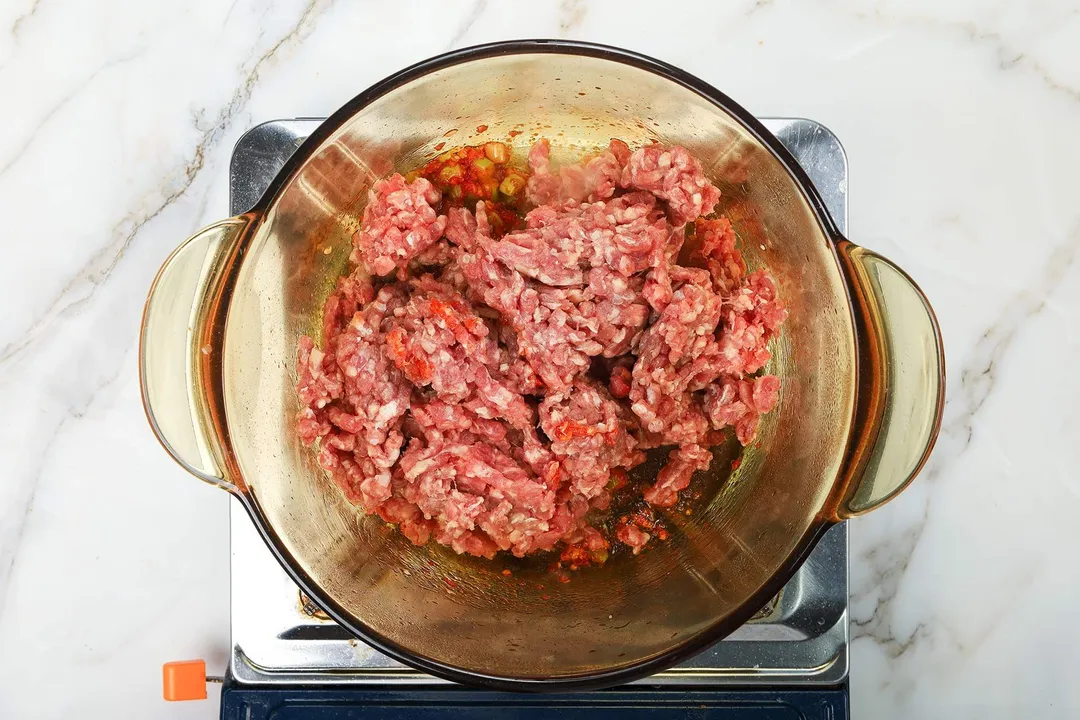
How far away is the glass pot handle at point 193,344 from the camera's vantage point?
110 centimetres

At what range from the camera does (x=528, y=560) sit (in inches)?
52.8

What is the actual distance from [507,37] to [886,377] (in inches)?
42.3

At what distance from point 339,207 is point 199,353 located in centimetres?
31

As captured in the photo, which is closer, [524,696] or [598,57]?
[598,57]

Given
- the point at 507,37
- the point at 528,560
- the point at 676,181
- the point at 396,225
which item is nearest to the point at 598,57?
the point at 676,181

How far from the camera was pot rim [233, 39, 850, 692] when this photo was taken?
1071 millimetres

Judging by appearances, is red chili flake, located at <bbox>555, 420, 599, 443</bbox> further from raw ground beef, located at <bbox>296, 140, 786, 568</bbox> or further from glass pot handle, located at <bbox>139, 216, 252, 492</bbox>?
glass pot handle, located at <bbox>139, 216, 252, 492</bbox>

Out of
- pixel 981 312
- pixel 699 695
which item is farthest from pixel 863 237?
pixel 699 695

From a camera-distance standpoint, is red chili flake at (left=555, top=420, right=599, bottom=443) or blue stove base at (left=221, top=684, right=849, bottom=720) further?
blue stove base at (left=221, top=684, right=849, bottom=720)

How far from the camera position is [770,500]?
4.02ft

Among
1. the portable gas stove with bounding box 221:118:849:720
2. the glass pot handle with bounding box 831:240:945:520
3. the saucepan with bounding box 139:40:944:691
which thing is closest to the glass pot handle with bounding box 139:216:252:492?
the saucepan with bounding box 139:40:944:691

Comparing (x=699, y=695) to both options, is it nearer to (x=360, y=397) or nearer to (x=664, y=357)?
(x=664, y=357)

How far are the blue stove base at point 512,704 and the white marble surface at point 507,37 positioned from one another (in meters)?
0.30

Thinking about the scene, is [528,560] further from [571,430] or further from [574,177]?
[574,177]
